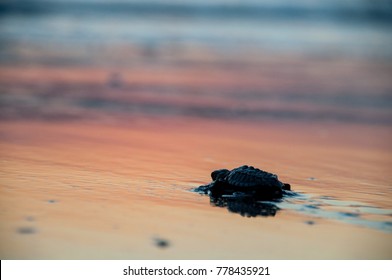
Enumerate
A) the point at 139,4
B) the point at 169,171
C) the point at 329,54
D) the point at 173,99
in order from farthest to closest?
the point at 139,4 < the point at 329,54 < the point at 173,99 < the point at 169,171

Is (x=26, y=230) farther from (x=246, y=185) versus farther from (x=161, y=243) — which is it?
(x=246, y=185)

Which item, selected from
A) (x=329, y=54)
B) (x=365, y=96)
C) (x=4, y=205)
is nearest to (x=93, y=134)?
(x=4, y=205)

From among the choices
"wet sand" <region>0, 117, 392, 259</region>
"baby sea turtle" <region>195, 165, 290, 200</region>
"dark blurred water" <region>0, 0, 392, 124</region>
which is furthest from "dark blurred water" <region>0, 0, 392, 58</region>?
"baby sea turtle" <region>195, 165, 290, 200</region>

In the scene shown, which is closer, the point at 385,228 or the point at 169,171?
the point at 385,228

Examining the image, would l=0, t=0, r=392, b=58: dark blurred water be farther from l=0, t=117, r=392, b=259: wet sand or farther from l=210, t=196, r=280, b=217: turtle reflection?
l=210, t=196, r=280, b=217: turtle reflection

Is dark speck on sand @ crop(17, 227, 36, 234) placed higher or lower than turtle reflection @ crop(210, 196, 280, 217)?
lower
